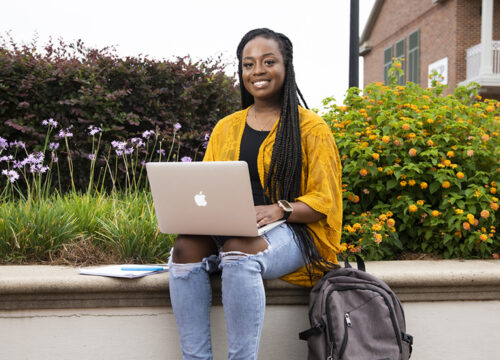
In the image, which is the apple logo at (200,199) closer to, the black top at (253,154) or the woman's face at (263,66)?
the black top at (253,154)

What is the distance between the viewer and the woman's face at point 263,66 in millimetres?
2408

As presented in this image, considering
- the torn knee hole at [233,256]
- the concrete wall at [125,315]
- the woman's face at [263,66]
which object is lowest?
the concrete wall at [125,315]

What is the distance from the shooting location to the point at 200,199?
1.99 metres

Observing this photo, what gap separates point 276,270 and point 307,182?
1.37ft

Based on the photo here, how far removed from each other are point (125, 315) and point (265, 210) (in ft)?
2.73

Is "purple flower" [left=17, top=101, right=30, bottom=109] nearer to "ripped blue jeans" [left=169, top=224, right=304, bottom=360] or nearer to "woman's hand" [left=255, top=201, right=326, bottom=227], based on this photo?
"ripped blue jeans" [left=169, top=224, right=304, bottom=360]

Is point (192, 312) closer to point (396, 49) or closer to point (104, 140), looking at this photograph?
point (104, 140)

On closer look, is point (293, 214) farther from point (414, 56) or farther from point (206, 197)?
point (414, 56)

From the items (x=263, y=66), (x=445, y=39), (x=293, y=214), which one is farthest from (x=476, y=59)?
(x=293, y=214)

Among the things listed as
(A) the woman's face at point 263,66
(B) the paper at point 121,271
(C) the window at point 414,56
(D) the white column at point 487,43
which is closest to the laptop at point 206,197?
(B) the paper at point 121,271

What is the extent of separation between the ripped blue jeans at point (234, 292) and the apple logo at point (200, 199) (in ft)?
0.76

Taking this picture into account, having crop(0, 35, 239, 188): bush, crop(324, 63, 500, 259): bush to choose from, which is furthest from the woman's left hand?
crop(0, 35, 239, 188): bush

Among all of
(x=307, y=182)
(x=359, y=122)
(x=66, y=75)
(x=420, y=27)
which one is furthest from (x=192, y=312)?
(x=420, y=27)

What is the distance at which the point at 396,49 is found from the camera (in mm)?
17781
